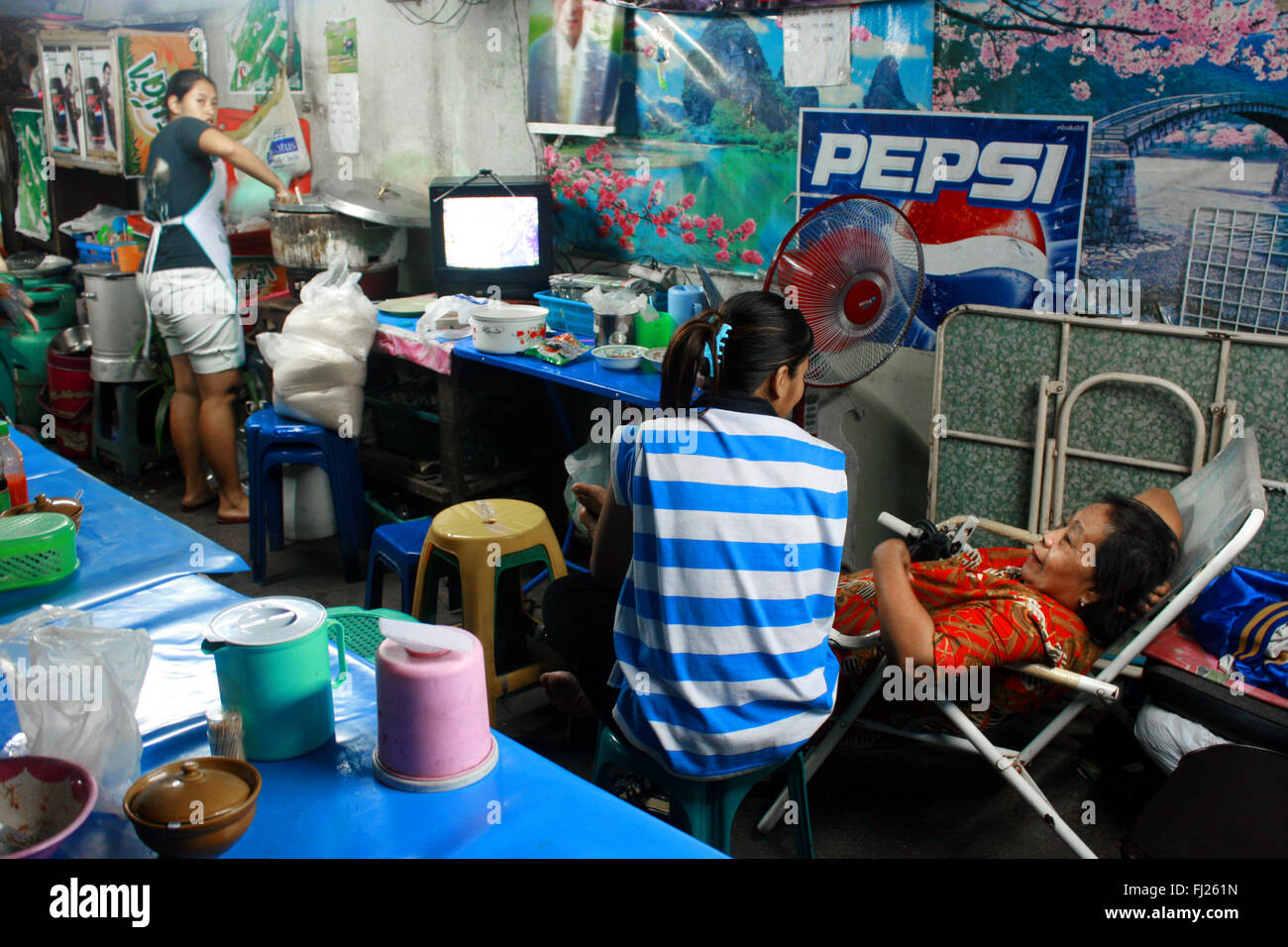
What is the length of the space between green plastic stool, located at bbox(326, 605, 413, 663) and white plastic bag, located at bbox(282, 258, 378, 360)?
2261 mm

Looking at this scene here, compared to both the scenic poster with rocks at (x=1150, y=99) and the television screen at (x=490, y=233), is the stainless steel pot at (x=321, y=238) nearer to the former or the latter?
the television screen at (x=490, y=233)

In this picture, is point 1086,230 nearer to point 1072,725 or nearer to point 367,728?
point 1072,725

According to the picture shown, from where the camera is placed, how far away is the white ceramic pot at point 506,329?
3.81 meters

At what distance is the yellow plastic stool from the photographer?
112 inches

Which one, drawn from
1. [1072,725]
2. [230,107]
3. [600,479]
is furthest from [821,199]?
[230,107]

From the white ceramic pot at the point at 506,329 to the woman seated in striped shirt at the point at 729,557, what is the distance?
1888 millimetres

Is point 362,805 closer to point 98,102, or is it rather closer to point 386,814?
point 386,814

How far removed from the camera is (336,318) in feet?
13.7

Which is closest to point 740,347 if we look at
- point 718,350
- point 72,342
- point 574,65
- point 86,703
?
point 718,350

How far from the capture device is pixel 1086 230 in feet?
10.4

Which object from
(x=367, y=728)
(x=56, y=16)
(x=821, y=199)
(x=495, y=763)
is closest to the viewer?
(x=495, y=763)

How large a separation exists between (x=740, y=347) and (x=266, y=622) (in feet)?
3.15

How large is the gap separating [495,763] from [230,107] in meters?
5.93

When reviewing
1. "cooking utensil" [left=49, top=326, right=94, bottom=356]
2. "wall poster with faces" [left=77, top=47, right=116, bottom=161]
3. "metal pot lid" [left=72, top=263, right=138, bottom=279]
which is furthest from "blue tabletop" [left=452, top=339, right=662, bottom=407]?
"wall poster with faces" [left=77, top=47, right=116, bottom=161]
